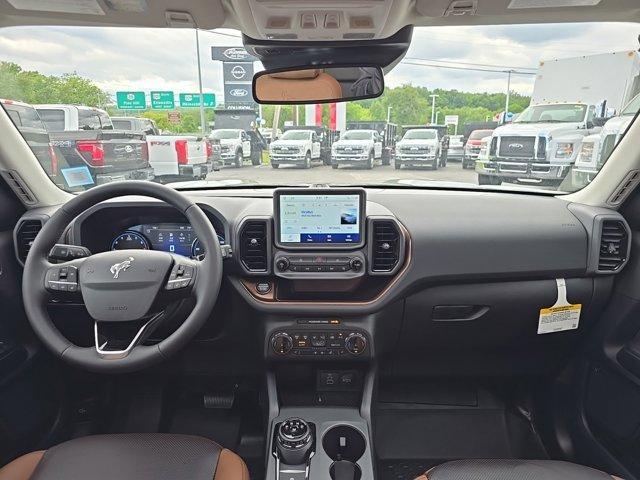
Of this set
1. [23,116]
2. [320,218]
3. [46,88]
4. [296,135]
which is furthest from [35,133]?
[320,218]

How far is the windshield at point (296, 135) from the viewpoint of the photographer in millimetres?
2961

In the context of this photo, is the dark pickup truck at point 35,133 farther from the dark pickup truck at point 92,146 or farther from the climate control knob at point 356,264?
the climate control knob at point 356,264

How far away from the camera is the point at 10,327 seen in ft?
6.80

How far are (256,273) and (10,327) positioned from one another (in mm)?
1096

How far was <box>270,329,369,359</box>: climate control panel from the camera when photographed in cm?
212

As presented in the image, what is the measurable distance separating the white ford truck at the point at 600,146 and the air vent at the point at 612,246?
35cm

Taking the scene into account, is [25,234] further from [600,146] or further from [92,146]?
[600,146]

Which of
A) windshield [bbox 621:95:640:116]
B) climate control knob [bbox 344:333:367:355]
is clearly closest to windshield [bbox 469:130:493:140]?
windshield [bbox 621:95:640:116]

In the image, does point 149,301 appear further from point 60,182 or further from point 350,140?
point 350,140

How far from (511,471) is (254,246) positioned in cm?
131

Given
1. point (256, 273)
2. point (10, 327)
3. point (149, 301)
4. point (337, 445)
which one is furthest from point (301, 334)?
point (10, 327)

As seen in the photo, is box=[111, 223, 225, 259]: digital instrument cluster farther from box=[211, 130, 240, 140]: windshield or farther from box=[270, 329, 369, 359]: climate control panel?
box=[211, 130, 240, 140]: windshield

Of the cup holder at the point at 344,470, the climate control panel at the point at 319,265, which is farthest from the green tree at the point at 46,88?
the cup holder at the point at 344,470

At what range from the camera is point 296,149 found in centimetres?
303
